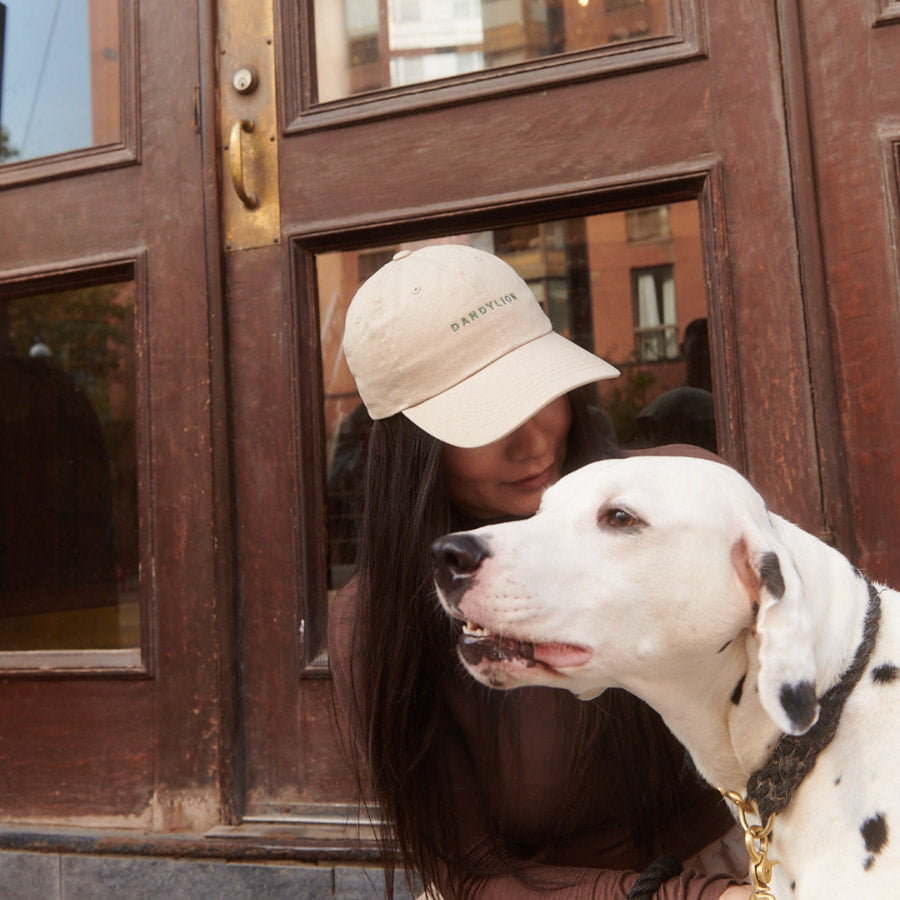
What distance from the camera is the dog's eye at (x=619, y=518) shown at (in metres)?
1.31

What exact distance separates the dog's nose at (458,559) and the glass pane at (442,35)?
58.0 inches

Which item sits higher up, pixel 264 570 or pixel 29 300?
pixel 29 300

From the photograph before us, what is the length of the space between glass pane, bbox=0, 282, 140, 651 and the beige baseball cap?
4.23 ft

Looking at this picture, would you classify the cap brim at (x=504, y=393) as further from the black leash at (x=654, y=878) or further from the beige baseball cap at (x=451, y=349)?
the black leash at (x=654, y=878)

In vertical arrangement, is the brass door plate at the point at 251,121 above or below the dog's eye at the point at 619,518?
above

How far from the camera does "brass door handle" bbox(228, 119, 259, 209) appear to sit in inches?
91.0

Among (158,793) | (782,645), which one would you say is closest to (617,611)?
(782,645)

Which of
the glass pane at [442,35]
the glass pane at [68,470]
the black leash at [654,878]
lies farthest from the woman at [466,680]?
the glass pane at [68,470]

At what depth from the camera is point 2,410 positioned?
2861 millimetres

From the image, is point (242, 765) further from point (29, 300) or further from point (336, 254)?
point (29, 300)

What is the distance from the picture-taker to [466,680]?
1720 millimetres

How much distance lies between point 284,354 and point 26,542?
1.11m

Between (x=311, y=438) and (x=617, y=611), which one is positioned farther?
(x=311, y=438)

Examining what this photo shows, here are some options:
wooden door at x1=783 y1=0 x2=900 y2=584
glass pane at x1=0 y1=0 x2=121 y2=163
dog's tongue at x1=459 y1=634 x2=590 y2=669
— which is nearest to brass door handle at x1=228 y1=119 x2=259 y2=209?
glass pane at x1=0 y1=0 x2=121 y2=163
